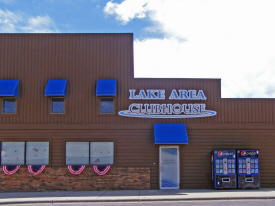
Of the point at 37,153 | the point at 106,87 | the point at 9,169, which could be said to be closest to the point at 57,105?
the point at 37,153

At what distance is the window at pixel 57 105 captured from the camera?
16.6m

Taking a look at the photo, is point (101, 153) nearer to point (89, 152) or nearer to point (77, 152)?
point (89, 152)

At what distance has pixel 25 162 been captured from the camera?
16266 millimetres

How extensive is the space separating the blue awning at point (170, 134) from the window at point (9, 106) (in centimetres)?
717

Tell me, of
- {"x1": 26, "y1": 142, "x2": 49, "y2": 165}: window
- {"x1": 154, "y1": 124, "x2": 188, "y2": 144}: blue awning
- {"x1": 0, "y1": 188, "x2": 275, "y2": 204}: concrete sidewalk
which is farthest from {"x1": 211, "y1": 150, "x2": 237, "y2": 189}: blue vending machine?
{"x1": 26, "y1": 142, "x2": 49, "y2": 165}: window

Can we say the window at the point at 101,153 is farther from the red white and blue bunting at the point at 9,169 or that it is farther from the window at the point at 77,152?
the red white and blue bunting at the point at 9,169

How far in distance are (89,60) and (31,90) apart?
327cm

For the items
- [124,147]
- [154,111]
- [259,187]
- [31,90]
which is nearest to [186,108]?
[154,111]

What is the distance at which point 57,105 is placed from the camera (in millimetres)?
16656

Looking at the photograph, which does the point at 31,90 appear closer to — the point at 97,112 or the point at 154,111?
the point at 97,112

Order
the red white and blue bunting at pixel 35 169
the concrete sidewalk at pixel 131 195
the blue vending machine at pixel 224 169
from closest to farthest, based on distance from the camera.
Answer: the concrete sidewalk at pixel 131 195 < the blue vending machine at pixel 224 169 < the red white and blue bunting at pixel 35 169

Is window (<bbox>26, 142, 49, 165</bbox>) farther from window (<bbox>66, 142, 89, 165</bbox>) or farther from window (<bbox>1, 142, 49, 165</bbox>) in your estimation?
window (<bbox>66, 142, 89, 165</bbox>)

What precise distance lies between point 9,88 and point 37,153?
3463 millimetres

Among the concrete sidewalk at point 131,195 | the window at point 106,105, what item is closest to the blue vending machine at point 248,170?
the concrete sidewalk at point 131,195
